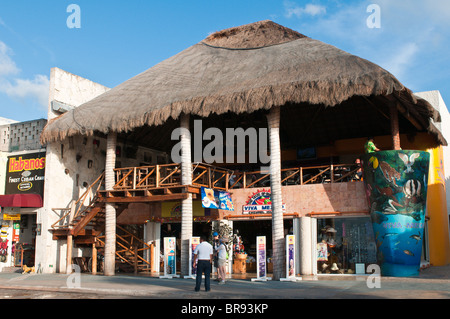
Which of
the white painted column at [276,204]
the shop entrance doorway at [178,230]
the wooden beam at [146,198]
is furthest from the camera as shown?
the shop entrance doorway at [178,230]

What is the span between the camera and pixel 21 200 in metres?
19.7

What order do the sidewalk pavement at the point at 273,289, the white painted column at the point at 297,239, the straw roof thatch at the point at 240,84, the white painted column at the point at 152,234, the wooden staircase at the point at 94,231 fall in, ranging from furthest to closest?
the white painted column at the point at 152,234 → the wooden staircase at the point at 94,231 → the white painted column at the point at 297,239 → the straw roof thatch at the point at 240,84 → the sidewalk pavement at the point at 273,289

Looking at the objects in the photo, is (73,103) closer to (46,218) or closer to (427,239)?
(46,218)

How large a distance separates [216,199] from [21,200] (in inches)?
328

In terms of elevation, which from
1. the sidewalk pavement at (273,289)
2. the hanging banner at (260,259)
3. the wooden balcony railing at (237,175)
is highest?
the wooden balcony railing at (237,175)

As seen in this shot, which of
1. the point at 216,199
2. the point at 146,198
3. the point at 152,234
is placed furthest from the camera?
the point at 152,234

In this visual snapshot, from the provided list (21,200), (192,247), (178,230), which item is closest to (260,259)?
(192,247)

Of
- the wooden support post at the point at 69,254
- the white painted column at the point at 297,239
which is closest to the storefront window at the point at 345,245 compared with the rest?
the white painted column at the point at 297,239

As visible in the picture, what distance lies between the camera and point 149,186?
18.1m

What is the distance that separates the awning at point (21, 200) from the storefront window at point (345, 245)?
11.7 meters

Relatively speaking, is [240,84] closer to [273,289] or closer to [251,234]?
[251,234]

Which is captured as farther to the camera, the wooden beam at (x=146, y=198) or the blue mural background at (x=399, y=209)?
the wooden beam at (x=146, y=198)

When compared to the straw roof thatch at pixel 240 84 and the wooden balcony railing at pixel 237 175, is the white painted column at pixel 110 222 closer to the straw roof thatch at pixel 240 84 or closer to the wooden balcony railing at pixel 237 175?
the wooden balcony railing at pixel 237 175

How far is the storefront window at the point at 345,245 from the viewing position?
16.6 metres
